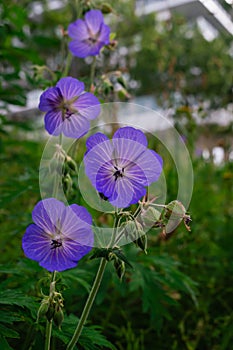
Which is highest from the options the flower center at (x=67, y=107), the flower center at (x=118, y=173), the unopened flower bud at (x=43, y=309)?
the flower center at (x=67, y=107)

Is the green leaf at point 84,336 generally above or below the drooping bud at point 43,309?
below

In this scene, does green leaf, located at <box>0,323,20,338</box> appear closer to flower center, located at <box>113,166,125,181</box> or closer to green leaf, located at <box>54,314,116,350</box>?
green leaf, located at <box>54,314,116,350</box>

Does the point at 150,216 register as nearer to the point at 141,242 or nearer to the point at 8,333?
the point at 141,242

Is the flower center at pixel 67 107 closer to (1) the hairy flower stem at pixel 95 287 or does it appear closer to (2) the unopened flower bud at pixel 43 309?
(1) the hairy flower stem at pixel 95 287

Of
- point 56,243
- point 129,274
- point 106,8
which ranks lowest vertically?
point 56,243

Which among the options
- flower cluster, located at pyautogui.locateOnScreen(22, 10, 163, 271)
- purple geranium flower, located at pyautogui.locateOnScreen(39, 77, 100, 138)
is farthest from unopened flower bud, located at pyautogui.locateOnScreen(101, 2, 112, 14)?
flower cluster, located at pyautogui.locateOnScreen(22, 10, 163, 271)

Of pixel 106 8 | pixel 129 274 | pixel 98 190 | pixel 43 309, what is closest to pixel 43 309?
pixel 43 309

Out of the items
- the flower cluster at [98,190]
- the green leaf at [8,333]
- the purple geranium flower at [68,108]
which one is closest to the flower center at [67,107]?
the purple geranium flower at [68,108]
